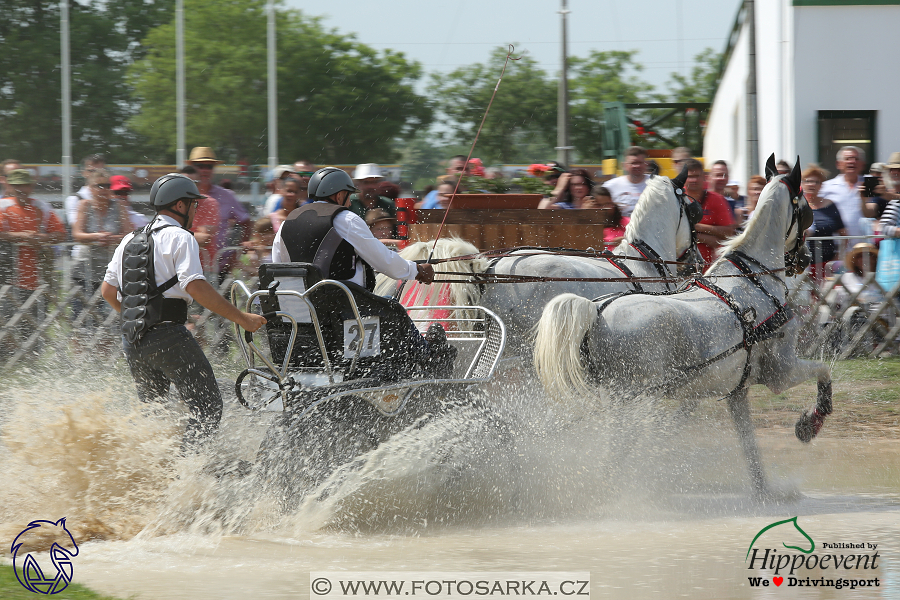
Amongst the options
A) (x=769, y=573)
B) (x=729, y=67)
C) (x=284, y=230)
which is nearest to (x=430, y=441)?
(x=284, y=230)

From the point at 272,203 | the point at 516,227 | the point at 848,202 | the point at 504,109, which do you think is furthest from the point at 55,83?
the point at 848,202

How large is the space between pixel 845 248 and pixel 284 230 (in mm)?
5995

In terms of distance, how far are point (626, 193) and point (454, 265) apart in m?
2.54

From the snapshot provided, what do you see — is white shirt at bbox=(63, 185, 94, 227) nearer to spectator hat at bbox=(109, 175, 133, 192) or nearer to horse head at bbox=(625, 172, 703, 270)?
spectator hat at bbox=(109, 175, 133, 192)

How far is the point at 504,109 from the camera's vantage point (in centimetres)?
4300

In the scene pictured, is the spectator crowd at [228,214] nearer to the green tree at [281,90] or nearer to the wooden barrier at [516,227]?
the wooden barrier at [516,227]

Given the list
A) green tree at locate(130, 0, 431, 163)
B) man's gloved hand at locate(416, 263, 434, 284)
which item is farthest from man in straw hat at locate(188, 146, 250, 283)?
green tree at locate(130, 0, 431, 163)

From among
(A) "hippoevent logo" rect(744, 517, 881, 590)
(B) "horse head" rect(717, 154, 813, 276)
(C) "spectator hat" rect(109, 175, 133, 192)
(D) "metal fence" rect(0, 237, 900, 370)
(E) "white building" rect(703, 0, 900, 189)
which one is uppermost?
(E) "white building" rect(703, 0, 900, 189)

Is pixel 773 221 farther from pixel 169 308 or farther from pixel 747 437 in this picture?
pixel 169 308

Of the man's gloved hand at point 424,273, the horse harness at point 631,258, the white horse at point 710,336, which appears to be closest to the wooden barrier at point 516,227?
the horse harness at point 631,258

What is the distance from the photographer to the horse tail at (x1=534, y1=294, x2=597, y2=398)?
5.20 meters

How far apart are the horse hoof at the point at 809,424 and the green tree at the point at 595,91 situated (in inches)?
1643

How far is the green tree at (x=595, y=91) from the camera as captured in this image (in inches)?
1857

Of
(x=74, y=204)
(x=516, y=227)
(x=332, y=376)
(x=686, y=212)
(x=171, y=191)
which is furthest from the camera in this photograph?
(x=74, y=204)
